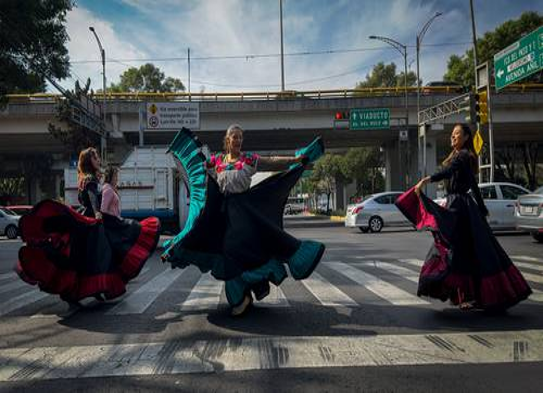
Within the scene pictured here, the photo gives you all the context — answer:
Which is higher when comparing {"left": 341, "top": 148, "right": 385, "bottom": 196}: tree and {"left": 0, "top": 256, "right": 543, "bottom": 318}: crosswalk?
{"left": 341, "top": 148, "right": 385, "bottom": 196}: tree

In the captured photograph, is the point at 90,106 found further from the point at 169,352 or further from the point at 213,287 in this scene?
the point at 169,352

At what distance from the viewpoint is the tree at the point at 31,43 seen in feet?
37.5

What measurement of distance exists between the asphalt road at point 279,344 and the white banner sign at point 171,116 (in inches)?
790

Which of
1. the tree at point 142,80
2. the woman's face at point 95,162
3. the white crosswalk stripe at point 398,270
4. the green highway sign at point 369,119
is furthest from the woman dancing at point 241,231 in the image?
the tree at point 142,80

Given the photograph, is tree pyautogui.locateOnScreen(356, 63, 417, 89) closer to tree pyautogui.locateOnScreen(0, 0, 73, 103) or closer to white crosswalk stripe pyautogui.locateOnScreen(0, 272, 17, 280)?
tree pyautogui.locateOnScreen(0, 0, 73, 103)

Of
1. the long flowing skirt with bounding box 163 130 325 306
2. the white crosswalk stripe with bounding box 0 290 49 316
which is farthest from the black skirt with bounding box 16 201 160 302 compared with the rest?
the long flowing skirt with bounding box 163 130 325 306

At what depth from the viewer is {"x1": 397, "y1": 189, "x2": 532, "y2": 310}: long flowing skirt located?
4320 millimetres

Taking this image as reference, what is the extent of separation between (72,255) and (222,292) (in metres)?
1.98

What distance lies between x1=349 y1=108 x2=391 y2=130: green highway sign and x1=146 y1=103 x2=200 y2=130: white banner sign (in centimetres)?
899

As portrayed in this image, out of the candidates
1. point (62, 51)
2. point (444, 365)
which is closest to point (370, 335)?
point (444, 365)

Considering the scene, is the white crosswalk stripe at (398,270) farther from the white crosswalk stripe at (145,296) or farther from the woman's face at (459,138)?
the white crosswalk stripe at (145,296)

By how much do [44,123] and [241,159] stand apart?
26.4 metres

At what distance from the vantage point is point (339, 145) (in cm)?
3778

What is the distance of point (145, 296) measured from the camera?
6.20 meters
